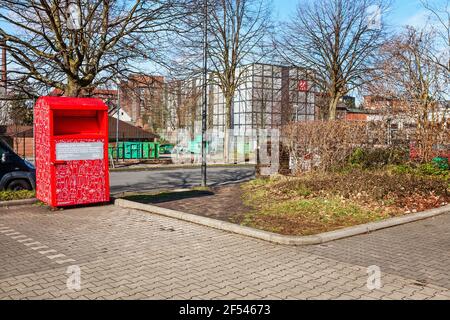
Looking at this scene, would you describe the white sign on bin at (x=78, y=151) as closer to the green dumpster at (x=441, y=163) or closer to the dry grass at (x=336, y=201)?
the dry grass at (x=336, y=201)

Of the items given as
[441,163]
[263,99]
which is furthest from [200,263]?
[263,99]

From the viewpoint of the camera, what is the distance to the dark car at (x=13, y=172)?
1120 cm

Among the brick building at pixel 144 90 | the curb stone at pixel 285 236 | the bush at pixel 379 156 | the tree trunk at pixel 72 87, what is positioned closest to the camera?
the curb stone at pixel 285 236

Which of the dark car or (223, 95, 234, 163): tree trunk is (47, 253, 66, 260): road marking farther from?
(223, 95, 234, 163): tree trunk

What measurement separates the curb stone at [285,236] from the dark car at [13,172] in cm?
335

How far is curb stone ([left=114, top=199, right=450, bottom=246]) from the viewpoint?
6586 mm

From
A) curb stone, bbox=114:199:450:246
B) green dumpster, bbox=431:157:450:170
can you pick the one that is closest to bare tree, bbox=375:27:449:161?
green dumpster, bbox=431:157:450:170

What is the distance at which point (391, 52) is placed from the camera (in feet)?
55.5

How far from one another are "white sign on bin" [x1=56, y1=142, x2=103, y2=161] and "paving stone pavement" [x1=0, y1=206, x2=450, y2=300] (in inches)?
57.0

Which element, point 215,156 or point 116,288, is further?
point 215,156

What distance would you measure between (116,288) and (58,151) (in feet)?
16.5

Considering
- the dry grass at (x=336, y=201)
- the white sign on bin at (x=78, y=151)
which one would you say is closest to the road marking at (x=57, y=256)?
the dry grass at (x=336, y=201)
